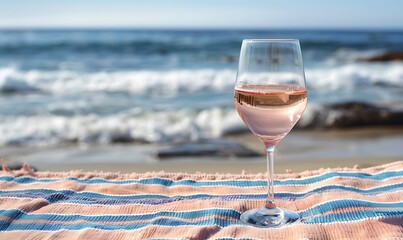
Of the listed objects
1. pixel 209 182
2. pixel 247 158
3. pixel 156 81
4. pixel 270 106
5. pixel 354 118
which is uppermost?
pixel 270 106

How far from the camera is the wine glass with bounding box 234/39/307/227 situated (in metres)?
1.25

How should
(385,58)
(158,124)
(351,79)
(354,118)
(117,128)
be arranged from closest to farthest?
(117,128) < (158,124) < (354,118) < (351,79) < (385,58)

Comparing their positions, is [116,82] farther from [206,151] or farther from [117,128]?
[206,151]

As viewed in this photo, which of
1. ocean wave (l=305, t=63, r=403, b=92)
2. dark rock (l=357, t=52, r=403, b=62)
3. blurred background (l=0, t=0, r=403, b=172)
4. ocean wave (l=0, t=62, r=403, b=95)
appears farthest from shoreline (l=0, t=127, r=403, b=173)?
dark rock (l=357, t=52, r=403, b=62)

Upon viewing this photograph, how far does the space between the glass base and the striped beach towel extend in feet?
0.10

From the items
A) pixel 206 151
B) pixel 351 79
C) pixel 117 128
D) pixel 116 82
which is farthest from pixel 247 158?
pixel 351 79

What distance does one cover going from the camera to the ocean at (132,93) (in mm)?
6570

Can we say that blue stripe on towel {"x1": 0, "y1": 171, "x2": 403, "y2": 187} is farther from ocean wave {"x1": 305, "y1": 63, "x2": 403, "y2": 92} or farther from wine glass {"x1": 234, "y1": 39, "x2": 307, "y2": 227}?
ocean wave {"x1": 305, "y1": 63, "x2": 403, "y2": 92}

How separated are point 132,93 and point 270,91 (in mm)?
9699

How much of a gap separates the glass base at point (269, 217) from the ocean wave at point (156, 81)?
9.82m

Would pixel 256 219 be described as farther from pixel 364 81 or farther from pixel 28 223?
pixel 364 81

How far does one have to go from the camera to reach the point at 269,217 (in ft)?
4.20

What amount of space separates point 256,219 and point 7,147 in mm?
5131

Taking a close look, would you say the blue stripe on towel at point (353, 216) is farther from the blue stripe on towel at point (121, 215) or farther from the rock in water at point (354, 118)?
the rock in water at point (354, 118)
